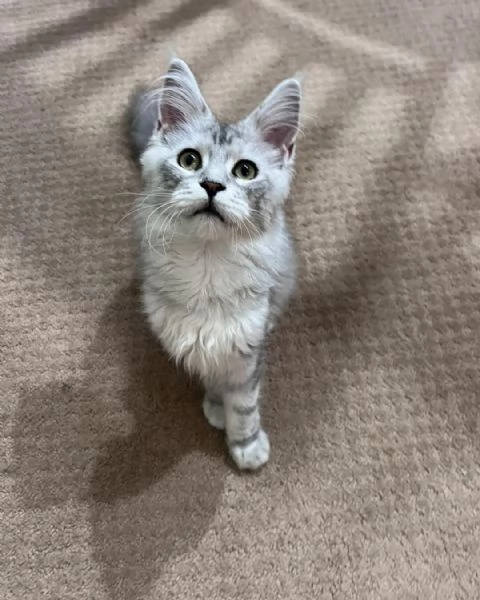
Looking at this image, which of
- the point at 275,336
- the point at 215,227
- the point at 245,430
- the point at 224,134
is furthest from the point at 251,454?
the point at 224,134

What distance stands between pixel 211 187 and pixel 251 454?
1.75 feet

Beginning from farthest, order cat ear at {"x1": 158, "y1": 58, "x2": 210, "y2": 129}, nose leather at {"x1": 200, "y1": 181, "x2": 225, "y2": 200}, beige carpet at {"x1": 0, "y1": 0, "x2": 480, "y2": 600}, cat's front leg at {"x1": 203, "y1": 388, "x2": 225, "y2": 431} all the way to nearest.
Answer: cat's front leg at {"x1": 203, "y1": 388, "x2": 225, "y2": 431} < beige carpet at {"x1": 0, "y1": 0, "x2": 480, "y2": 600} < cat ear at {"x1": 158, "y1": 58, "x2": 210, "y2": 129} < nose leather at {"x1": 200, "y1": 181, "x2": 225, "y2": 200}

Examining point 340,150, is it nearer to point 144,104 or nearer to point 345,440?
point 144,104

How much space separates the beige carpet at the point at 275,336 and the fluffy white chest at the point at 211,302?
Answer: 26 cm

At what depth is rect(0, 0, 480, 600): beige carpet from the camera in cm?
110

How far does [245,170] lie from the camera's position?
96 centimetres

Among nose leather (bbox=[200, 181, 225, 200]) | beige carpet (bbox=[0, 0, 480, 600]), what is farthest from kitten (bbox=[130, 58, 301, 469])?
beige carpet (bbox=[0, 0, 480, 600])

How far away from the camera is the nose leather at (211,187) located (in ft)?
2.91

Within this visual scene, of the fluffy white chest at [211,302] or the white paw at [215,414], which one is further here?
the white paw at [215,414]

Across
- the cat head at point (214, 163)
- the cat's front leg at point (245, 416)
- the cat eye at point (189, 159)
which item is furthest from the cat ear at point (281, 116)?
the cat's front leg at point (245, 416)

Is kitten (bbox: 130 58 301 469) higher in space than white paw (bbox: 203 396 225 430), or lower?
higher

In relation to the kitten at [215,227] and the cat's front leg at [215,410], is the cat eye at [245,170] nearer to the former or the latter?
the kitten at [215,227]

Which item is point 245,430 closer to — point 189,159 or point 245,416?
point 245,416

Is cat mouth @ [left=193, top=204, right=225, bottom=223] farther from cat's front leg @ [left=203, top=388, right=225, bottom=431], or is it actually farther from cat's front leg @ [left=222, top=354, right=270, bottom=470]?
cat's front leg @ [left=203, top=388, right=225, bottom=431]
